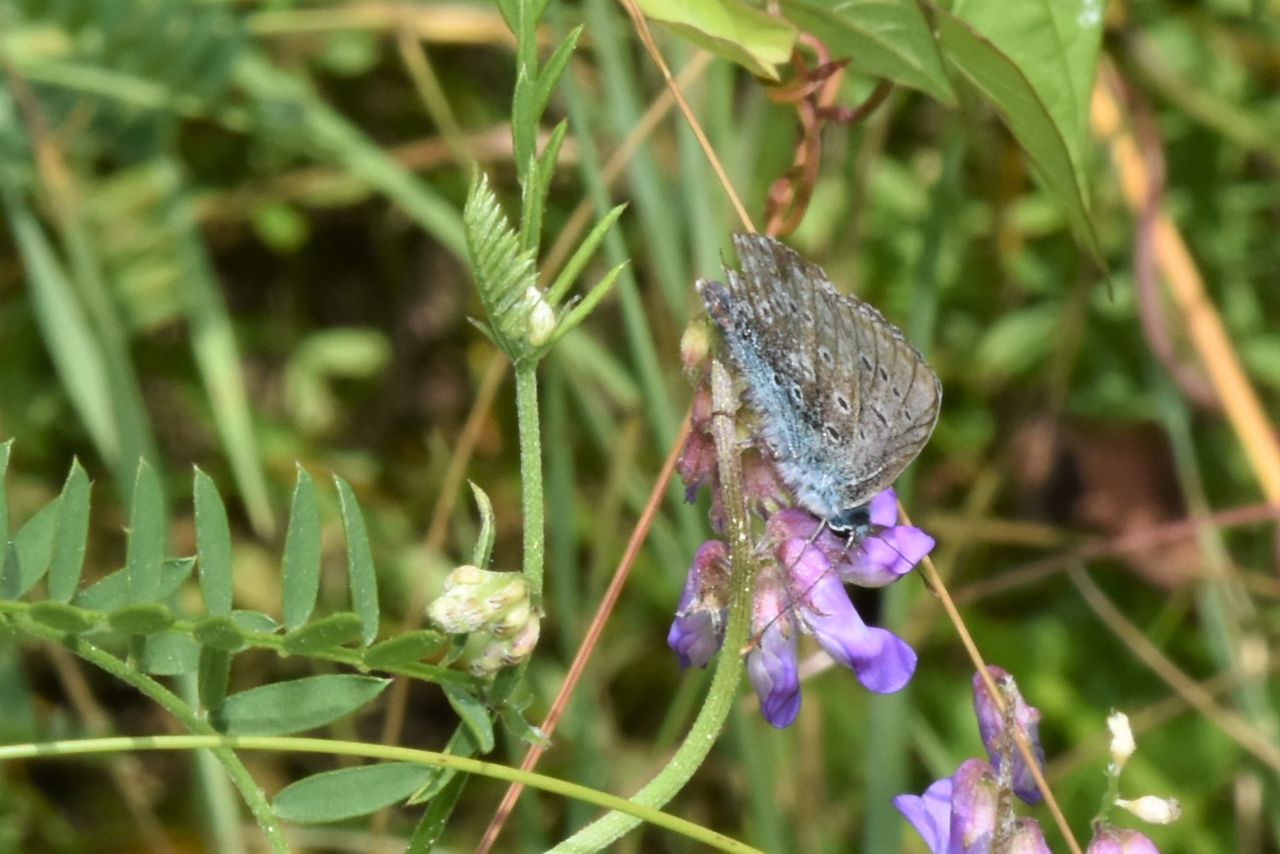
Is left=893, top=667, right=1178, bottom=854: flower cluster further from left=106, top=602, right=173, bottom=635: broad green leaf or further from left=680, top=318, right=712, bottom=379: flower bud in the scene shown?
left=106, top=602, right=173, bottom=635: broad green leaf

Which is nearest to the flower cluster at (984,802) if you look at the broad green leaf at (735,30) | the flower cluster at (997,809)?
the flower cluster at (997,809)

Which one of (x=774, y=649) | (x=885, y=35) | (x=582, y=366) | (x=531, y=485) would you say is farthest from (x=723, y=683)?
(x=582, y=366)

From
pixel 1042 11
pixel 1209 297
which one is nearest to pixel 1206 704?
pixel 1209 297

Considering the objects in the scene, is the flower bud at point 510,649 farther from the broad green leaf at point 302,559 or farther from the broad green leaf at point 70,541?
the broad green leaf at point 70,541

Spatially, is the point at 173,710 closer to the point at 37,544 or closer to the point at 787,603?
the point at 37,544

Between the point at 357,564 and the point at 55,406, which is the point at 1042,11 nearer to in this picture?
the point at 357,564
